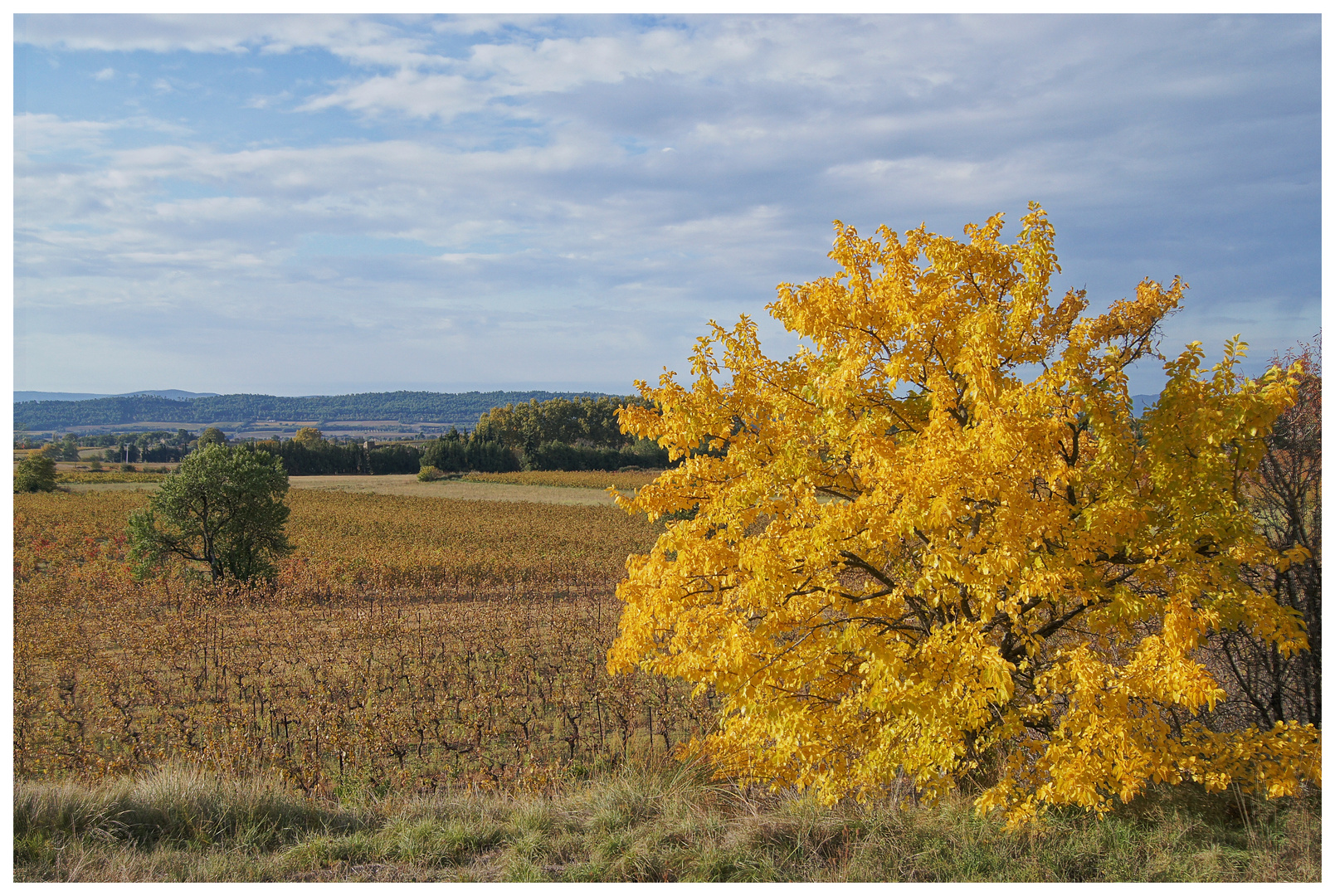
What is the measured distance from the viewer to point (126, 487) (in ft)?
206

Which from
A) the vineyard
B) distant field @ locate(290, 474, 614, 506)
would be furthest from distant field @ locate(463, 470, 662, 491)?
the vineyard

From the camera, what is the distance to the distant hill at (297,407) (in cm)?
11908

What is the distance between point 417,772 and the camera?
10766 mm

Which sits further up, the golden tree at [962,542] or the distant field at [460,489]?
the golden tree at [962,542]

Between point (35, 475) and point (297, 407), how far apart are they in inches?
4883

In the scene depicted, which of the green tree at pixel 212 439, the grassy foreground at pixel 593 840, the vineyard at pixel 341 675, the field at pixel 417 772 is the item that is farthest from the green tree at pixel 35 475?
the grassy foreground at pixel 593 840

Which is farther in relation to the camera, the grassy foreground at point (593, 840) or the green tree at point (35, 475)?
the green tree at point (35, 475)

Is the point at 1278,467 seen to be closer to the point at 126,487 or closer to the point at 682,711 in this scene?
the point at 682,711

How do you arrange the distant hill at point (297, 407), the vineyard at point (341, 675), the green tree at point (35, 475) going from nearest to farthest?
the vineyard at point (341, 675), the green tree at point (35, 475), the distant hill at point (297, 407)

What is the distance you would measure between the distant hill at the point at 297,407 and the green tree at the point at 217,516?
8596cm

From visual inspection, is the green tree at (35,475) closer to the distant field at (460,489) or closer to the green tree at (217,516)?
the distant field at (460,489)

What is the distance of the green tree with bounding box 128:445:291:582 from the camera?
23486 millimetres

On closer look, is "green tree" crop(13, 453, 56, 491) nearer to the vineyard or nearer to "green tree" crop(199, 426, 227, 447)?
"green tree" crop(199, 426, 227, 447)

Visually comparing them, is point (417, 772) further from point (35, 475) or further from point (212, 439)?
point (35, 475)
